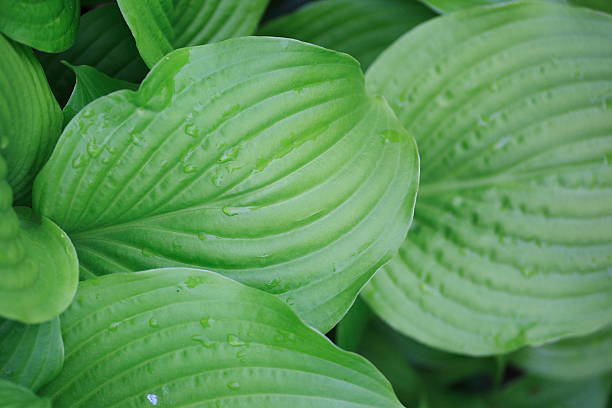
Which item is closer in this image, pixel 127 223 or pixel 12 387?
pixel 12 387

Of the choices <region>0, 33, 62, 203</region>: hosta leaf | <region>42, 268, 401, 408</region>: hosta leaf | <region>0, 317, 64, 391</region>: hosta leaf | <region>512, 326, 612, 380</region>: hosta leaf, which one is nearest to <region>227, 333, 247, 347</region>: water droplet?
<region>42, 268, 401, 408</region>: hosta leaf

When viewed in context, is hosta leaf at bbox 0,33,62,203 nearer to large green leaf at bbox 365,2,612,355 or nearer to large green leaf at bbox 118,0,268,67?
large green leaf at bbox 118,0,268,67

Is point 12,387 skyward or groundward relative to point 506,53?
groundward

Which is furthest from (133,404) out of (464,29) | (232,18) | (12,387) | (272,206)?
(464,29)

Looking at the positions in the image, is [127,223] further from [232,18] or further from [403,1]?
[403,1]

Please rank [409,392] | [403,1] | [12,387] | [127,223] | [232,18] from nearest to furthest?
[12,387]
[127,223]
[232,18]
[403,1]
[409,392]

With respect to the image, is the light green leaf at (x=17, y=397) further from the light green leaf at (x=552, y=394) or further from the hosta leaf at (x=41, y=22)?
the light green leaf at (x=552, y=394)

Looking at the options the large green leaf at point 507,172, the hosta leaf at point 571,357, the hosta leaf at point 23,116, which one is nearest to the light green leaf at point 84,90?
the hosta leaf at point 23,116
